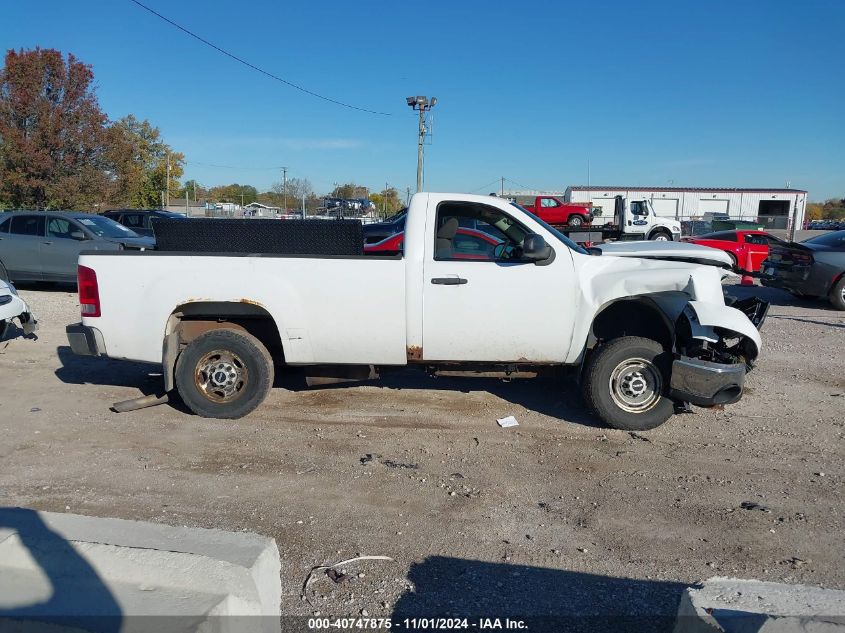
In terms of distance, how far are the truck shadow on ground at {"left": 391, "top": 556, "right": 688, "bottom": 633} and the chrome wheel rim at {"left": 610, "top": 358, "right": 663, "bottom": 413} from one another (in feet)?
7.73

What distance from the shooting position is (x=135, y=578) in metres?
2.71

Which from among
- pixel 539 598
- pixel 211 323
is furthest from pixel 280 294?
pixel 539 598

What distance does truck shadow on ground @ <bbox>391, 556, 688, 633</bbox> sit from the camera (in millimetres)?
3234

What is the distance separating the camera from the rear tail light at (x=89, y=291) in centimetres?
588

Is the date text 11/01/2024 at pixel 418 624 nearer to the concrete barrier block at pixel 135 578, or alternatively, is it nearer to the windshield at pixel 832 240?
the concrete barrier block at pixel 135 578

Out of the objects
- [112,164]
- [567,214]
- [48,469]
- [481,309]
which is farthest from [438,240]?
[112,164]

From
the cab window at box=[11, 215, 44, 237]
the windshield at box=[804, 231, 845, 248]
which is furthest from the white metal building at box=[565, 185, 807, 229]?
the cab window at box=[11, 215, 44, 237]

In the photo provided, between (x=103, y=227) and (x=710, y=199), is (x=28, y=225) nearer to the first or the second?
(x=103, y=227)

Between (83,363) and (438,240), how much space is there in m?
4.99

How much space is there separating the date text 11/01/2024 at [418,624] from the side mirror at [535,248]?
3115mm

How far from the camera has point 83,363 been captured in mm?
8188

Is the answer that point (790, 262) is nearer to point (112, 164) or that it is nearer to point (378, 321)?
→ point (378, 321)

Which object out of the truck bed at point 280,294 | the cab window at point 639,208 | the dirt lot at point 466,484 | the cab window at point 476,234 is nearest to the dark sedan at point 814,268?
the dirt lot at point 466,484

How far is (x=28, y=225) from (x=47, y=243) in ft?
2.23
